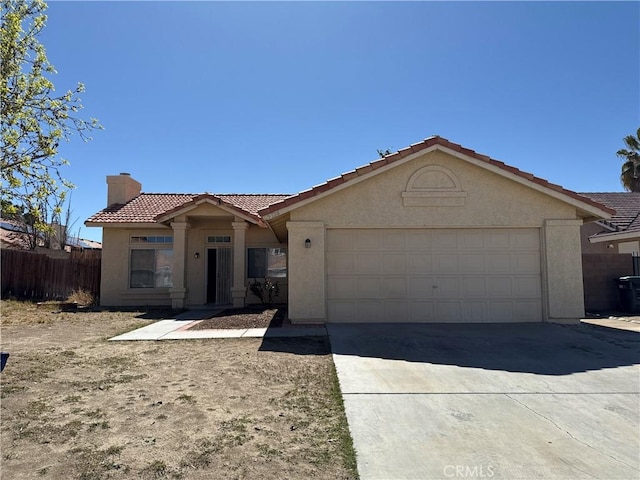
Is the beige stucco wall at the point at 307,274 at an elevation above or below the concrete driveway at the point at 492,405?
above

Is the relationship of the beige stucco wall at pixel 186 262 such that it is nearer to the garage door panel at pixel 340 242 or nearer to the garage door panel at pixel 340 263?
the garage door panel at pixel 340 263

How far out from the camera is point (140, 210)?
56.2 feet

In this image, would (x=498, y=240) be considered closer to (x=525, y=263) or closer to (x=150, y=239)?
(x=525, y=263)

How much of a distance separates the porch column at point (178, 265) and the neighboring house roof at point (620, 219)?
15.3 m

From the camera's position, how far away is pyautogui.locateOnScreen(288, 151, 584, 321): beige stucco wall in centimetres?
1025

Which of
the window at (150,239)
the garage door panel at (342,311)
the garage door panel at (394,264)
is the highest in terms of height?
the window at (150,239)

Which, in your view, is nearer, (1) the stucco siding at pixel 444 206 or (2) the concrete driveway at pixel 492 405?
(2) the concrete driveway at pixel 492 405

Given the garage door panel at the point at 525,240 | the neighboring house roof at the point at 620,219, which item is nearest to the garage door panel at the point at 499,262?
the garage door panel at the point at 525,240

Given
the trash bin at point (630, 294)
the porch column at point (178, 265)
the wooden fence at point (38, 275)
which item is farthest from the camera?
the wooden fence at point (38, 275)

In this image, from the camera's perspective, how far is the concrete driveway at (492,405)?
3482 millimetres

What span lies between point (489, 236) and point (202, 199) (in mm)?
9455

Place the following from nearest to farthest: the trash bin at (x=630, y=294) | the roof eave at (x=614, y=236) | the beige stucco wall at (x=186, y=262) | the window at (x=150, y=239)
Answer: the trash bin at (x=630, y=294) < the roof eave at (x=614, y=236) < the beige stucco wall at (x=186, y=262) < the window at (x=150, y=239)

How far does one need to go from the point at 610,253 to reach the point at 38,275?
76.4ft

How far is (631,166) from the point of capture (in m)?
27.7
